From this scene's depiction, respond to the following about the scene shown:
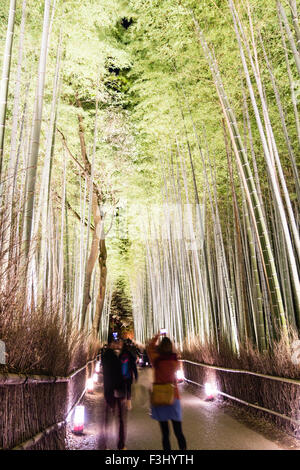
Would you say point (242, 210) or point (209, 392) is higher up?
point (242, 210)

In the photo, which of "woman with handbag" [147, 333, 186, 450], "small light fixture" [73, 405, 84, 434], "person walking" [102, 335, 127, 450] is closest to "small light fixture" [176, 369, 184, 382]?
"small light fixture" [73, 405, 84, 434]

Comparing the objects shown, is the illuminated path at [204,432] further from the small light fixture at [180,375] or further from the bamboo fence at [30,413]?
the small light fixture at [180,375]

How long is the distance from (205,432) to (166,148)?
5838 millimetres

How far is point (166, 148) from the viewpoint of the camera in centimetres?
776

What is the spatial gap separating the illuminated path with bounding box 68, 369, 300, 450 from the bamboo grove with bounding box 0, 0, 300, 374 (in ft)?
2.82

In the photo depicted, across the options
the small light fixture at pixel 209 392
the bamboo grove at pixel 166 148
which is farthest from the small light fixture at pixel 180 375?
the small light fixture at pixel 209 392

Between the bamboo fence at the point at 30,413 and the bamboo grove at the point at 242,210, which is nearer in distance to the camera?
the bamboo fence at the point at 30,413

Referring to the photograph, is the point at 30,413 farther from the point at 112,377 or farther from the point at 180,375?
the point at 180,375

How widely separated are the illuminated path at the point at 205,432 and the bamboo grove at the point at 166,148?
0.86 metres

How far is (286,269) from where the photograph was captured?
6391 millimetres

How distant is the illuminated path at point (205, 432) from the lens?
2.84 m

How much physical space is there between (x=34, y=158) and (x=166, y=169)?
556cm

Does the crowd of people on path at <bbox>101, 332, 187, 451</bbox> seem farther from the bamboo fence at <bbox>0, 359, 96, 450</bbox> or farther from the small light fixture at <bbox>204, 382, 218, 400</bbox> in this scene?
the small light fixture at <bbox>204, 382, 218, 400</bbox>

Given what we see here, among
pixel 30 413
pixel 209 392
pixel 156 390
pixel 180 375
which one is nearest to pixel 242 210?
pixel 209 392
